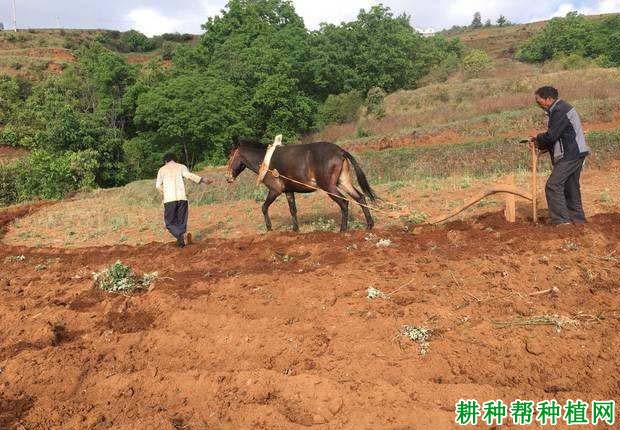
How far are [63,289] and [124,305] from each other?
155 cm

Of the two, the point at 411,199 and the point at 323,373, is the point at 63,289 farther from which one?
the point at 411,199

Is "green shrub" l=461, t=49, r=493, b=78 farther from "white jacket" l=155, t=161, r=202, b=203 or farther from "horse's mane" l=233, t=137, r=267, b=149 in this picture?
"white jacket" l=155, t=161, r=202, b=203

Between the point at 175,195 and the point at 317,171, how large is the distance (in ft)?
8.37

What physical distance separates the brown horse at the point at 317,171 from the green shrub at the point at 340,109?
32.8 metres

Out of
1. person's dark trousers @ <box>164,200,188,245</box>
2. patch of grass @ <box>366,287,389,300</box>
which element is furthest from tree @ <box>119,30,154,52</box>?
patch of grass @ <box>366,287,389,300</box>

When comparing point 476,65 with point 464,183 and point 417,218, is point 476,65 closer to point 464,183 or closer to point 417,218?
point 464,183

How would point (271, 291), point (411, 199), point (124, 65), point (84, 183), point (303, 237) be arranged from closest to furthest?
point (271, 291)
point (303, 237)
point (411, 199)
point (84, 183)
point (124, 65)

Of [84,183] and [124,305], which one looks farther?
[84,183]

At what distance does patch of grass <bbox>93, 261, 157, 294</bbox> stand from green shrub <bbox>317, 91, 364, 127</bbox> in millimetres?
36038

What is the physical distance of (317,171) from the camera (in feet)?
29.7

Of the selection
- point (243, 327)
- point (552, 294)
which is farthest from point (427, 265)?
point (243, 327)

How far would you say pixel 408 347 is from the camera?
14.3 feet

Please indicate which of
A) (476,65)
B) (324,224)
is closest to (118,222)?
(324,224)

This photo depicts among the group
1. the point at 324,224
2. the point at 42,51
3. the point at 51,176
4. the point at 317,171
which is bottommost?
the point at 324,224
